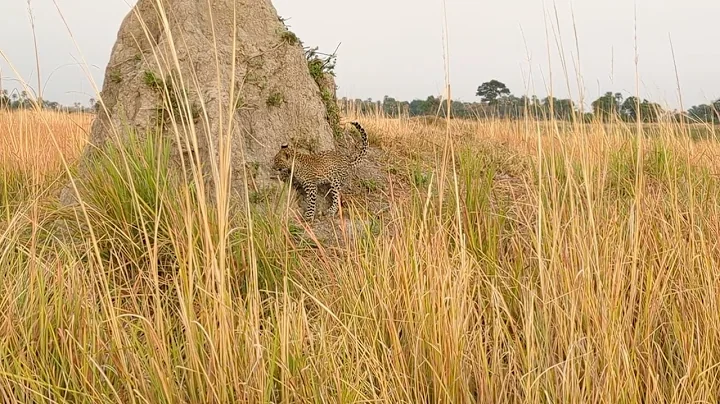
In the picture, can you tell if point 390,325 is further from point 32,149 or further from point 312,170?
point 32,149

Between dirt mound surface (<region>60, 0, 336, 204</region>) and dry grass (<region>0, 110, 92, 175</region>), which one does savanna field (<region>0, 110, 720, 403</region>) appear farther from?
dry grass (<region>0, 110, 92, 175</region>)

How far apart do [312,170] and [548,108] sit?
1.88 metres

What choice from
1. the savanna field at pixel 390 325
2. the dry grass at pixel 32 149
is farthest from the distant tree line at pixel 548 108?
the dry grass at pixel 32 149

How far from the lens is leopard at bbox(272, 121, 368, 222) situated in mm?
3975

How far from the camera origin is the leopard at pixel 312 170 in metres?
3.97

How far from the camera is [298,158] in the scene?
401 cm

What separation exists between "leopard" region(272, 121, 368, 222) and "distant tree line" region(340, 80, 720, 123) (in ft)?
2.19

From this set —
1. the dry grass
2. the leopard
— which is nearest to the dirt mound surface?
the leopard

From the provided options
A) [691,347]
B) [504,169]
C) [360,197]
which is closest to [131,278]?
[360,197]

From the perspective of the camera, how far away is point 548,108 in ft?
7.84

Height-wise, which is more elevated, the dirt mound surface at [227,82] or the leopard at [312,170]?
the dirt mound surface at [227,82]

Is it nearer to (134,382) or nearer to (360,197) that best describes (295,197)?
(360,197)

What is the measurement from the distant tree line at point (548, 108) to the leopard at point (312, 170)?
67 centimetres

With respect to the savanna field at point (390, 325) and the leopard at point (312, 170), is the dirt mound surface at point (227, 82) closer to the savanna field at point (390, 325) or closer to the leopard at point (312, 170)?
the leopard at point (312, 170)
